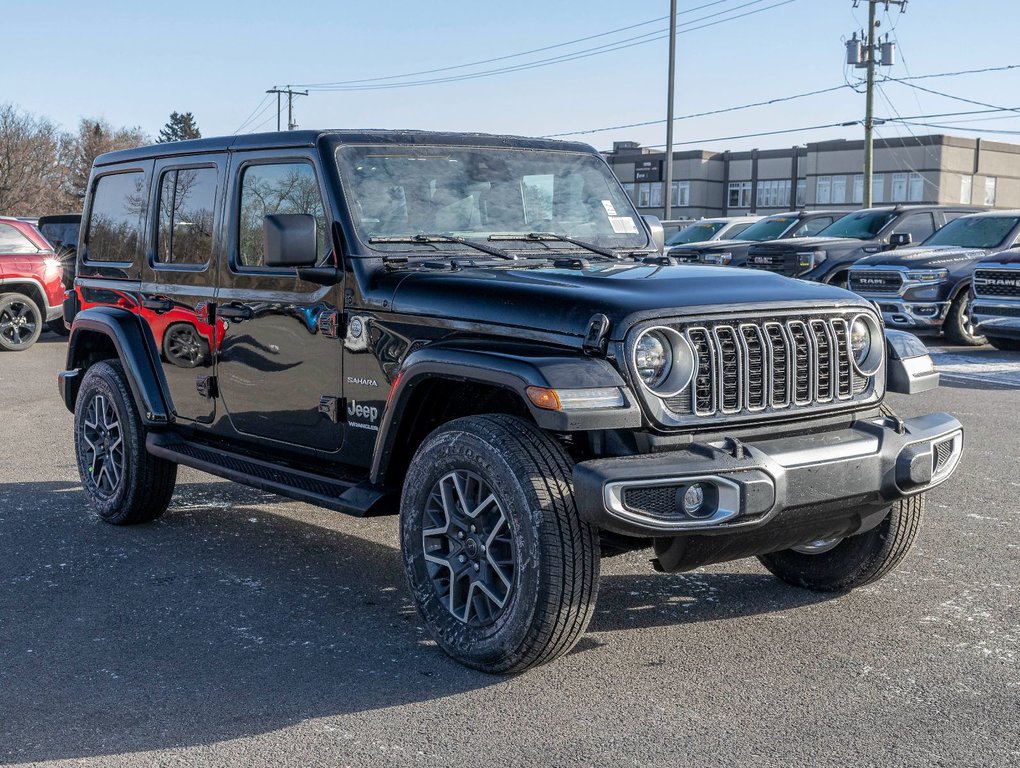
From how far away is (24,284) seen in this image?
637 inches

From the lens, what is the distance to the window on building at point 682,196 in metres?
83.1

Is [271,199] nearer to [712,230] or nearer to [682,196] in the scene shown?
[712,230]

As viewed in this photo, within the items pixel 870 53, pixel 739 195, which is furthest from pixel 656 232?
pixel 739 195

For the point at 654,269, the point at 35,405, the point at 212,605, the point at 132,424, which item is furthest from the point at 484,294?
the point at 35,405

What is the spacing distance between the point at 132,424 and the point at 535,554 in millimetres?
3137

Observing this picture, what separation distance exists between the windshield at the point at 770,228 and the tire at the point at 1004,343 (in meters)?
6.27

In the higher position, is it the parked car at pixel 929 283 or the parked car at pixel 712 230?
the parked car at pixel 712 230

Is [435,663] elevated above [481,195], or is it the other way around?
[481,195]

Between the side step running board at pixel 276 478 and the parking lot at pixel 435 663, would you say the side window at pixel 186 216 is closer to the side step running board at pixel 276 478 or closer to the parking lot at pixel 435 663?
the side step running board at pixel 276 478

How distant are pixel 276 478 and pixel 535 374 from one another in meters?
1.79

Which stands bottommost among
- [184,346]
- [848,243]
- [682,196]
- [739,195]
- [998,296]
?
[998,296]

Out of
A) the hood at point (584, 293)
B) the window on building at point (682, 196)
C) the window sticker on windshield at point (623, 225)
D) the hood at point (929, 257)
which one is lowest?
the hood at point (929, 257)

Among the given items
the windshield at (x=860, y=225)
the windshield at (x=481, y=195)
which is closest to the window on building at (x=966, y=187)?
the windshield at (x=860, y=225)

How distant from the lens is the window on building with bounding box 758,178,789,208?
8138cm
